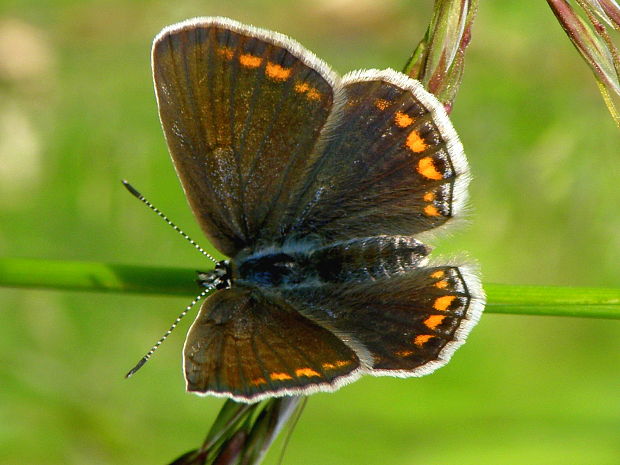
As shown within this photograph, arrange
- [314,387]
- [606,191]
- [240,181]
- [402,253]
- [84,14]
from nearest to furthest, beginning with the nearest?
[314,387] → [402,253] → [240,181] → [606,191] → [84,14]

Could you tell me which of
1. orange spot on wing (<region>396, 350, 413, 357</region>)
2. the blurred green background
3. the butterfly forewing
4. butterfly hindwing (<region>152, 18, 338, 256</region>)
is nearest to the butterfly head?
butterfly hindwing (<region>152, 18, 338, 256</region>)

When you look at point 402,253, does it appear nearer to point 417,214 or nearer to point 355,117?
point 417,214

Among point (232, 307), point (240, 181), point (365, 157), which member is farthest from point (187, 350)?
point (365, 157)

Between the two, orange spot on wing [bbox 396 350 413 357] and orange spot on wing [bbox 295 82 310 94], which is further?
orange spot on wing [bbox 295 82 310 94]

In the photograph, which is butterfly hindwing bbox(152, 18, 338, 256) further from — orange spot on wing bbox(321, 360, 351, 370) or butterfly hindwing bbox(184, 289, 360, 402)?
orange spot on wing bbox(321, 360, 351, 370)

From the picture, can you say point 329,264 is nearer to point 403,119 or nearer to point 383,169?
point 383,169

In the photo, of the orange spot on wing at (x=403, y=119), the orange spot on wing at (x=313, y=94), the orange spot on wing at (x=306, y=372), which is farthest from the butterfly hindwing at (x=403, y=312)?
the orange spot on wing at (x=313, y=94)
